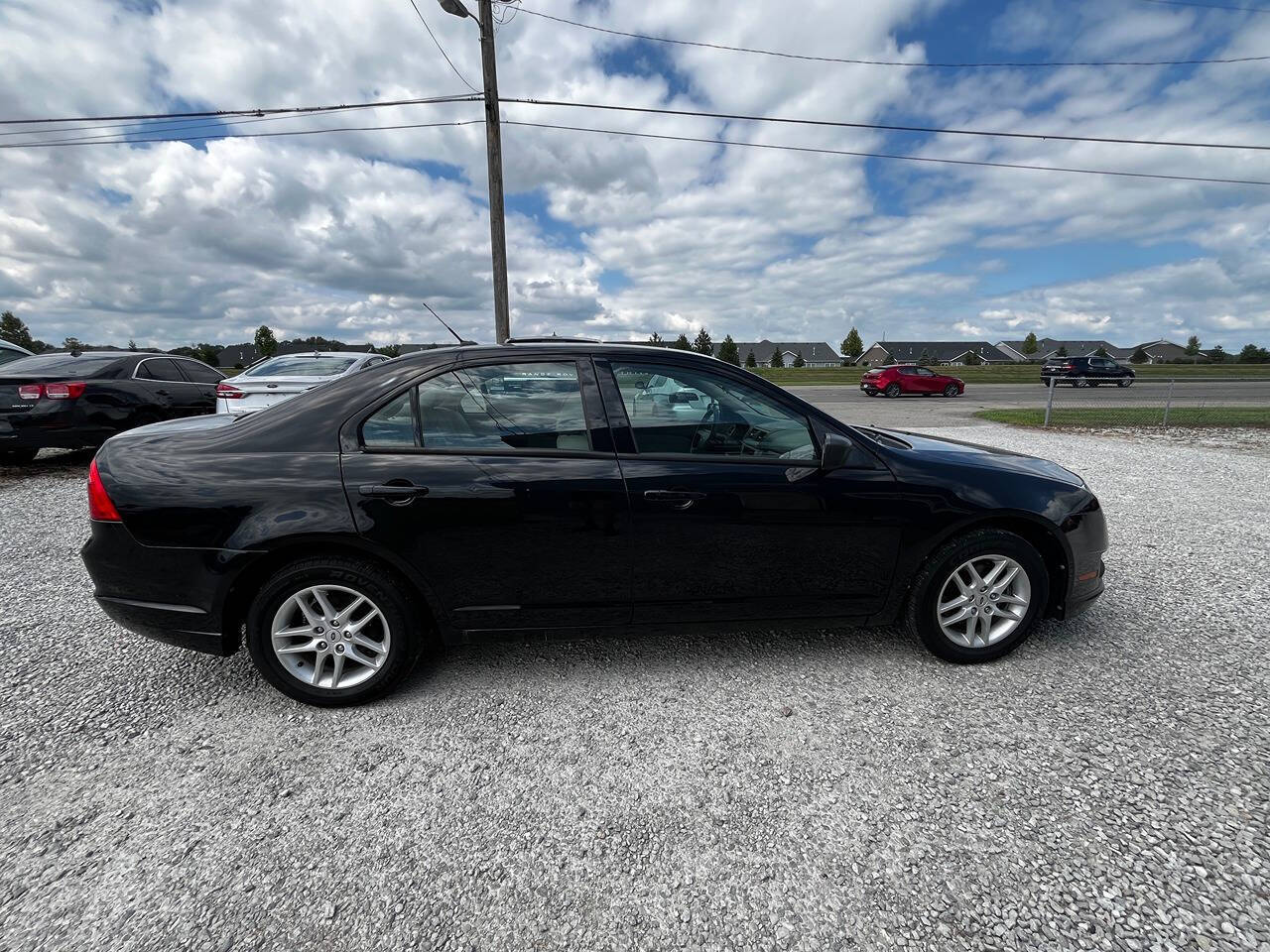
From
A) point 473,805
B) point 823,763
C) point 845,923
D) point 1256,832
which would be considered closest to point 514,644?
point 473,805

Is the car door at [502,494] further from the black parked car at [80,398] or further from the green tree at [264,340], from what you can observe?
the green tree at [264,340]

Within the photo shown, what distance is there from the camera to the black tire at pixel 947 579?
2.76m

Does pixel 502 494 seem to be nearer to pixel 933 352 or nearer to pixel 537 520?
pixel 537 520

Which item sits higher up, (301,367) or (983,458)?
(301,367)

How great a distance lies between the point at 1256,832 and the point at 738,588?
182cm

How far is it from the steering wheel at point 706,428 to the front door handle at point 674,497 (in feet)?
0.78

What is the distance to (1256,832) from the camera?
6.10ft

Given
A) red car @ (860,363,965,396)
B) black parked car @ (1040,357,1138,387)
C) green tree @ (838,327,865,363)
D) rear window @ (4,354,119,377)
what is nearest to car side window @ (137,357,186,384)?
rear window @ (4,354,119,377)

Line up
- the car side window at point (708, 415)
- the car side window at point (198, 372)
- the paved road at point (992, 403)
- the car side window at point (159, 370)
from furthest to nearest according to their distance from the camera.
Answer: the paved road at point (992, 403) → the car side window at point (198, 372) → the car side window at point (159, 370) → the car side window at point (708, 415)

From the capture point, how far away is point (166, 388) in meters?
7.66

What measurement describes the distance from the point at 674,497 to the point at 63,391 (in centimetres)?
780

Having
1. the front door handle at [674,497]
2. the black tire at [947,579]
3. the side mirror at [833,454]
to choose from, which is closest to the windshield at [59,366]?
the front door handle at [674,497]

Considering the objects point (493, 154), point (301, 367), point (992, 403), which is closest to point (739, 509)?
point (301, 367)

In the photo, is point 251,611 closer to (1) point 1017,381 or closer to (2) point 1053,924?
(2) point 1053,924
